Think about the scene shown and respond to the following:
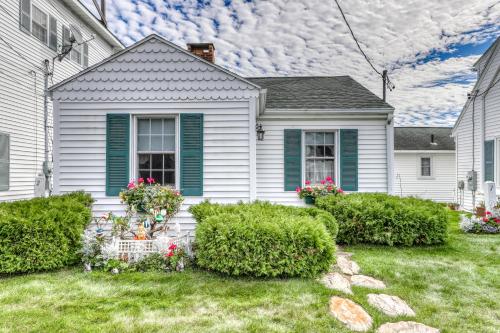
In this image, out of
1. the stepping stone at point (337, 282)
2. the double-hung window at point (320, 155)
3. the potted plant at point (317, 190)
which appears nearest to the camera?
the stepping stone at point (337, 282)

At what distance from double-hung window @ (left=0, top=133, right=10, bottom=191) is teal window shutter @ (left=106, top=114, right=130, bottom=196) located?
465 cm

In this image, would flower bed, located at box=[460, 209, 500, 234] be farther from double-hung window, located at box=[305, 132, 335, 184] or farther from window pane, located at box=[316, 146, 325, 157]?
window pane, located at box=[316, 146, 325, 157]

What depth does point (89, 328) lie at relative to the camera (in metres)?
2.71

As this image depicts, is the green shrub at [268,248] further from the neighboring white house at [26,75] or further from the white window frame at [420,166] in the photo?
the white window frame at [420,166]

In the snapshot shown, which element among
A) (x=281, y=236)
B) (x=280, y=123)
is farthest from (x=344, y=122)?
(x=281, y=236)

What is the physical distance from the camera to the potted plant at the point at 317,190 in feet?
24.8

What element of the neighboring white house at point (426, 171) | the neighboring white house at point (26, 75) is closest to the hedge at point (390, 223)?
the neighboring white house at point (26, 75)

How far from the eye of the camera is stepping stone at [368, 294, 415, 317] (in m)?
3.09

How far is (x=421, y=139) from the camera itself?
1881 cm

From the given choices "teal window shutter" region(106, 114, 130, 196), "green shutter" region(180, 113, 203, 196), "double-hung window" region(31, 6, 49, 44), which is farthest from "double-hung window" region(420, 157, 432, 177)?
"double-hung window" region(31, 6, 49, 44)

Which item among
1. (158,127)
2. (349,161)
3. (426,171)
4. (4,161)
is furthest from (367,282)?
(426,171)

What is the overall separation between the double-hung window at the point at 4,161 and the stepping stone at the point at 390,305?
9.89 m

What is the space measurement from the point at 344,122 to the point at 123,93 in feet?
17.4

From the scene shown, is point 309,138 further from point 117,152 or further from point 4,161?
point 4,161
